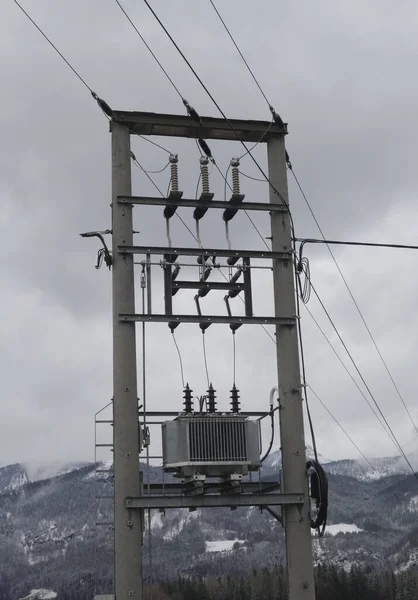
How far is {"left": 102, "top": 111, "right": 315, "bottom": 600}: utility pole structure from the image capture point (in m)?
16.4

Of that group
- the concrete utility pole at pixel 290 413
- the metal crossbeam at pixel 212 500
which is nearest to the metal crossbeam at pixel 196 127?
the concrete utility pole at pixel 290 413

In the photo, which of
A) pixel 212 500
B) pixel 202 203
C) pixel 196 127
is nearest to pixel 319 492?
pixel 212 500

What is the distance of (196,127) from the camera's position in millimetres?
18922

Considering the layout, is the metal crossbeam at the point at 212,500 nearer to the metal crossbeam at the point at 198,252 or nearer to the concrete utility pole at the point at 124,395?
the concrete utility pole at the point at 124,395

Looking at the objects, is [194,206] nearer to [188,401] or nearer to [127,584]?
[188,401]

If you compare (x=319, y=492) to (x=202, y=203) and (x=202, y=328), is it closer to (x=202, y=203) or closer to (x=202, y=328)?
(x=202, y=328)

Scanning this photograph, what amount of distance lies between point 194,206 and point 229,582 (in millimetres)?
179506

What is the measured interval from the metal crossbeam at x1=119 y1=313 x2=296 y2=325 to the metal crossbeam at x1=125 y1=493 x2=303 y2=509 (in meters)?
3.16

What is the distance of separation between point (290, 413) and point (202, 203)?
4.30m

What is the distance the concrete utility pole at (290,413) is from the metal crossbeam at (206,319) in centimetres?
14

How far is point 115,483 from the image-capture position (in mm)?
16359

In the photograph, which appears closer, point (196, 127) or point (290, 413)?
point (290, 413)

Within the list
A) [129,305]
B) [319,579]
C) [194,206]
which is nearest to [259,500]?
[129,305]

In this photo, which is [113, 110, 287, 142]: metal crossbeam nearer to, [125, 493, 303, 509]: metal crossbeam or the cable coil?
the cable coil
